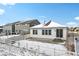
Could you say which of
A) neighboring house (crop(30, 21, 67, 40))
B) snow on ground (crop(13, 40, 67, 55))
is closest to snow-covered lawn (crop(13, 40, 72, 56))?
snow on ground (crop(13, 40, 67, 55))

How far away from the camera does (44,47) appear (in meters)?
4.06

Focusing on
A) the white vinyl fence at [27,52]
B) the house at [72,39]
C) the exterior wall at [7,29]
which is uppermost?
the exterior wall at [7,29]

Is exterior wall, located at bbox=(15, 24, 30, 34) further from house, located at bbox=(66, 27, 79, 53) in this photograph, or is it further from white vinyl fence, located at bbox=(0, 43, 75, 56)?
house, located at bbox=(66, 27, 79, 53)

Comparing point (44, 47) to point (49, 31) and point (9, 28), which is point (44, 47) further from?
point (9, 28)

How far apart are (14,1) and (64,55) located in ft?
3.08

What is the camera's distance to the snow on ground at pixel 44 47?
404cm

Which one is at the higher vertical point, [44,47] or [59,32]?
[59,32]

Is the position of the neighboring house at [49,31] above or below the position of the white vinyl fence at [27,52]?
above

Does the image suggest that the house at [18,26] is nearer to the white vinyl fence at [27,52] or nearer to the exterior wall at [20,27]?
the exterior wall at [20,27]

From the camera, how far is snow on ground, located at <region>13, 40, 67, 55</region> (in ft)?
13.3

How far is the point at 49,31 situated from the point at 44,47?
215mm

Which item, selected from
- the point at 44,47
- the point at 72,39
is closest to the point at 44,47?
the point at 44,47

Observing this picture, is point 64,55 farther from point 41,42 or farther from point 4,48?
point 4,48

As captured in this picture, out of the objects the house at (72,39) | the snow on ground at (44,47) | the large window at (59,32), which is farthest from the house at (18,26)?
the house at (72,39)
